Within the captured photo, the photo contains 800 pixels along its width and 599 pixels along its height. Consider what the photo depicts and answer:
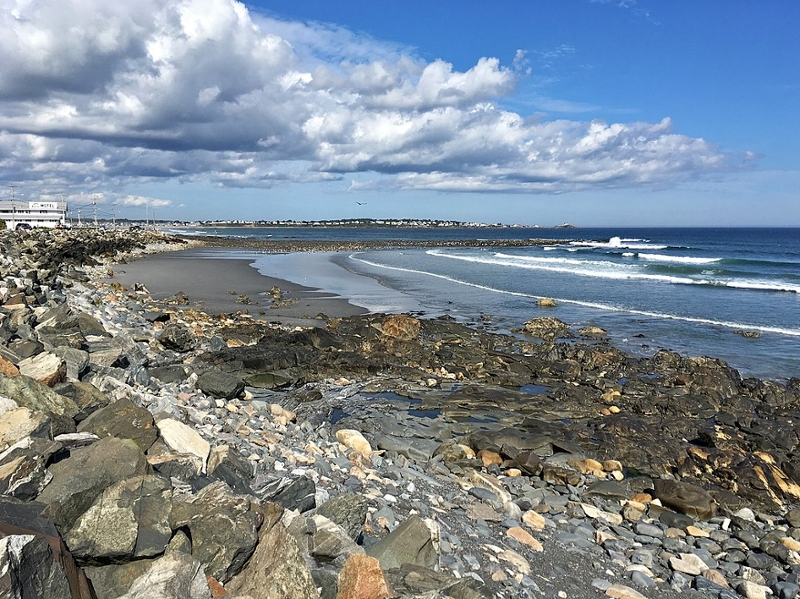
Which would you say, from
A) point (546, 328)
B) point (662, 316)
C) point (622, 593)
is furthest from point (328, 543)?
point (662, 316)

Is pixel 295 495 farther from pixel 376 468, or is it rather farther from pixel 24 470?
pixel 376 468

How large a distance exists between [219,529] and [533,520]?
390 cm

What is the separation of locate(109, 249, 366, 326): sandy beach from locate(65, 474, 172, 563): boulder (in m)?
14.6

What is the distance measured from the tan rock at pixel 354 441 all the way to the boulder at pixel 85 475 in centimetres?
388

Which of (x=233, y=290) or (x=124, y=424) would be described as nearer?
(x=124, y=424)

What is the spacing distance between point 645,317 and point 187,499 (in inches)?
824

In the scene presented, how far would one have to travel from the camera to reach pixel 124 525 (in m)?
3.66

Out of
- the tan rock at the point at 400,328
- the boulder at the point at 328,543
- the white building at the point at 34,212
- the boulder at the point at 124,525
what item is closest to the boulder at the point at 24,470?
the boulder at the point at 124,525

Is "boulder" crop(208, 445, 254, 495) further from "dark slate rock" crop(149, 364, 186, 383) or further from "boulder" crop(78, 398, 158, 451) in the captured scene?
"dark slate rock" crop(149, 364, 186, 383)

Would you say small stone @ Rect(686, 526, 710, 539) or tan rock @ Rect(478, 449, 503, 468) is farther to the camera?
Answer: tan rock @ Rect(478, 449, 503, 468)

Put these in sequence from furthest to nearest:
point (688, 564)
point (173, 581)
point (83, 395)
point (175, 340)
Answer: point (175, 340), point (83, 395), point (688, 564), point (173, 581)

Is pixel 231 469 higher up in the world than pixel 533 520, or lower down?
higher up

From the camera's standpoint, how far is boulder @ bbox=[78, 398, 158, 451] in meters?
5.33

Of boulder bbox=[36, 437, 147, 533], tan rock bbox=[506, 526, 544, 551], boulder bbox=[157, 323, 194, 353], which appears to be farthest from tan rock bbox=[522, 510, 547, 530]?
boulder bbox=[157, 323, 194, 353]
